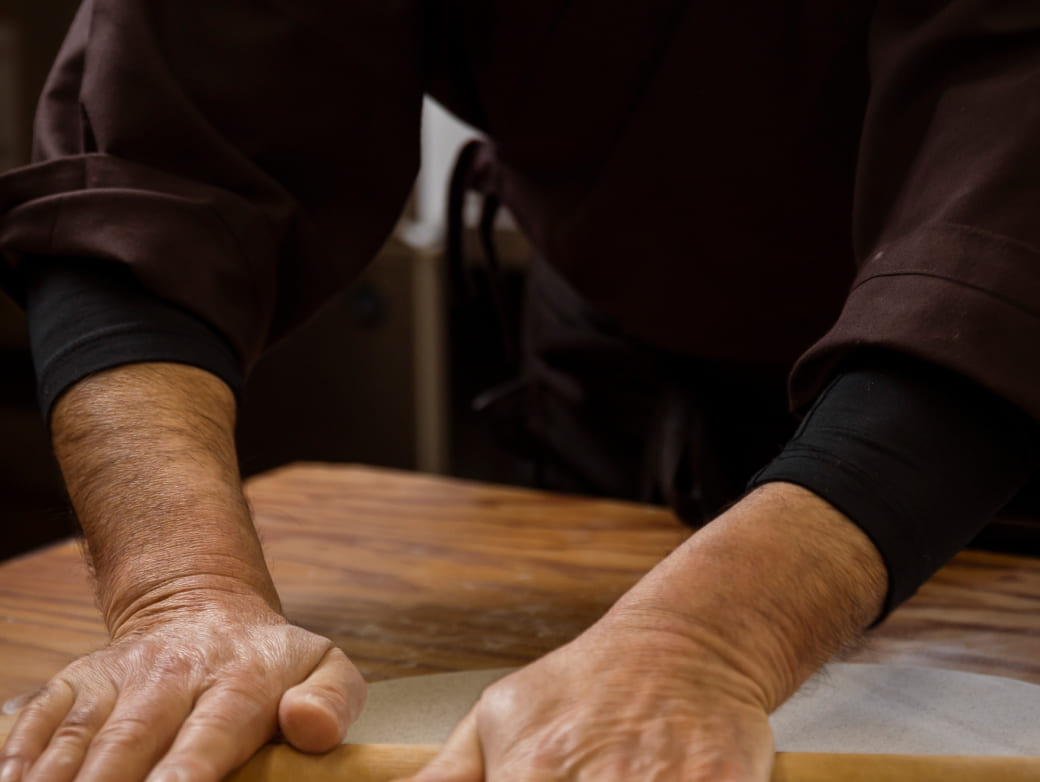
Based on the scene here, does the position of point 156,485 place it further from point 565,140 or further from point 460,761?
point 565,140

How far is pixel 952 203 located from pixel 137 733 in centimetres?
43

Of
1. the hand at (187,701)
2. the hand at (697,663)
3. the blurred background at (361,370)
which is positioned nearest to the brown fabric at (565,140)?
the hand at (697,663)

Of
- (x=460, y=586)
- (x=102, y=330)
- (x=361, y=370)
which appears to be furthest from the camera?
(x=361, y=370)

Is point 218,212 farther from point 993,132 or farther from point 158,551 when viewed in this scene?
point 993,132

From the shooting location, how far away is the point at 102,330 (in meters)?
0.63

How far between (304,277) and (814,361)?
1.23 feet

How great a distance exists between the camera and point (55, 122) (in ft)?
2.37

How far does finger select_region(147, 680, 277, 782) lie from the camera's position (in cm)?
42

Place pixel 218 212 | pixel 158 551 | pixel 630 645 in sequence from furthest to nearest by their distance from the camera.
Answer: pixel 218 212
pixel 158 551
pixel 630 645

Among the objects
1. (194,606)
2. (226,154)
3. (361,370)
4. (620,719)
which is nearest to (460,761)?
(620,719)

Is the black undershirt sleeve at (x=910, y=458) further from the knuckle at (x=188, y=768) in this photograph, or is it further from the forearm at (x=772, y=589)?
the knuckle at (x=188, y=768)

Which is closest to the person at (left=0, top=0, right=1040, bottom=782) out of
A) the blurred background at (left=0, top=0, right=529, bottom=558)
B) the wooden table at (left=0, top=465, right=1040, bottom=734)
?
the wooden table at (left=0, top=465, right=1040, bottom=734)

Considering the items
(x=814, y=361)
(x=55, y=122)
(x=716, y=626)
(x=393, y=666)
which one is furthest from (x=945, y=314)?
(x=55, y=122)

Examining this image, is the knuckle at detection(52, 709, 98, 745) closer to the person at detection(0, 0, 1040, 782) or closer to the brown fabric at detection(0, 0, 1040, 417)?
the person at detection(0, 0, 1040, 782)
